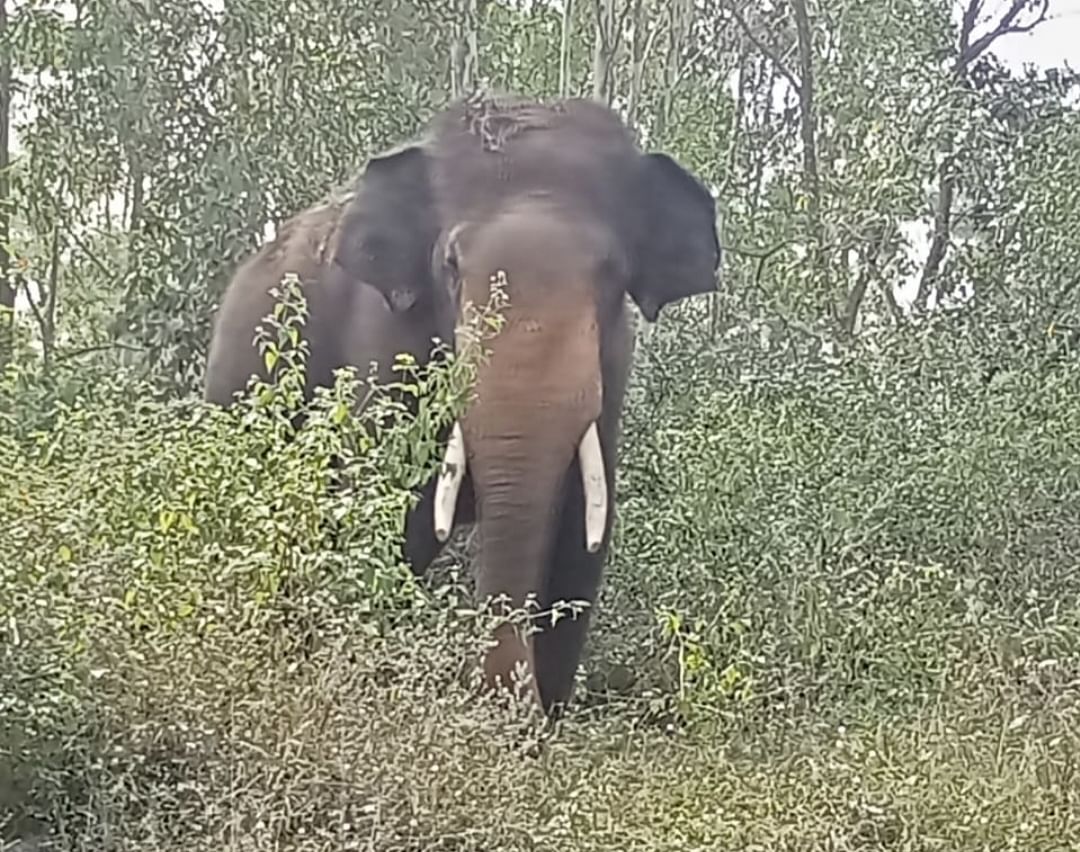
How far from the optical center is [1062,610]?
14.1ft

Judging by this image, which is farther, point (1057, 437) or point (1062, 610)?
point (1057, 437)

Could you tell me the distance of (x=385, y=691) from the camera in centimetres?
318

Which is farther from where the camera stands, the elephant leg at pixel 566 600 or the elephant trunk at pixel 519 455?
the elephant leg at pixel 566 600

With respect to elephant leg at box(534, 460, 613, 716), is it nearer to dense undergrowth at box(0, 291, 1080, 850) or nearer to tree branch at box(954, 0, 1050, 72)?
dense undergrowth at box(0, 291, 1080, 850)

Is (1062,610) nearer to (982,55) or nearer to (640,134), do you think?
(640,134)

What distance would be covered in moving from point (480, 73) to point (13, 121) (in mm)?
1346

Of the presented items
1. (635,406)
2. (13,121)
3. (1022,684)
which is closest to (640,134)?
(635,406)

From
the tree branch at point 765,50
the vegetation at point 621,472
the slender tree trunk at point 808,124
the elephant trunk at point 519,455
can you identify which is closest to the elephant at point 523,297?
the elephant trunk at point 519,455

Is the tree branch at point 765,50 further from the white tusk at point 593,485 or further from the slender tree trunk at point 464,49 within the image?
the white tusk at point 593,485

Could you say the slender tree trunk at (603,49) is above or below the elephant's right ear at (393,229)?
above

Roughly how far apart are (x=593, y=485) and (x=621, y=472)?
917 millimetres

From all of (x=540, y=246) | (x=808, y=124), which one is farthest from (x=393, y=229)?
(x=808, y=124)

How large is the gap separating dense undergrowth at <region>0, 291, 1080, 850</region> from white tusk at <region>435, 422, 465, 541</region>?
8 cm

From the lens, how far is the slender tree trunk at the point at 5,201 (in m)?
4.75
